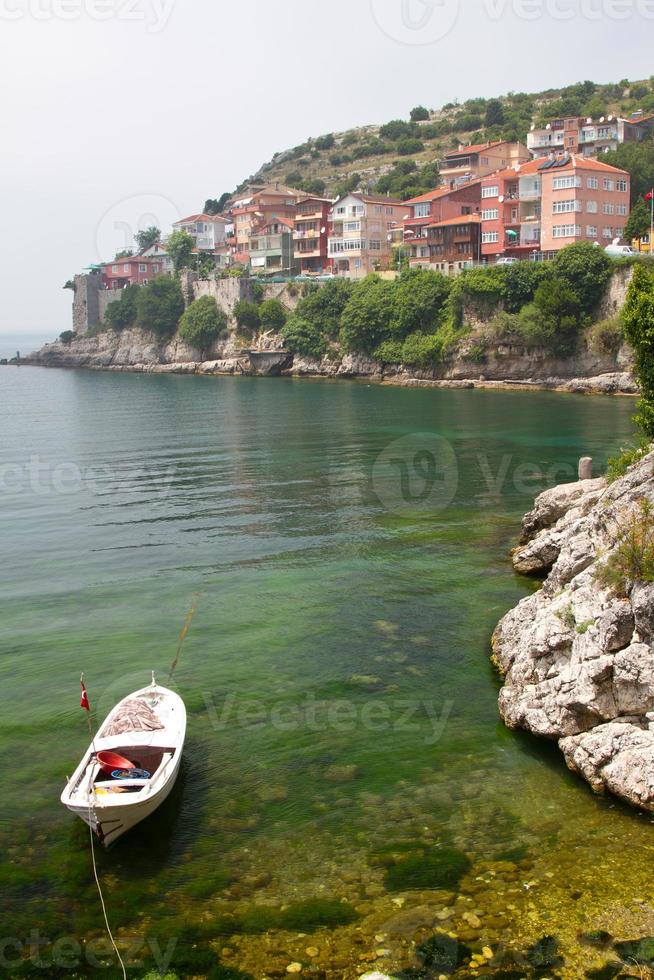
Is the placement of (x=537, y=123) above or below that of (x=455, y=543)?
above

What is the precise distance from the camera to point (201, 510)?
129 feet

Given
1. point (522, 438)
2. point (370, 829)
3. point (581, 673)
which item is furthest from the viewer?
point (522, 438)

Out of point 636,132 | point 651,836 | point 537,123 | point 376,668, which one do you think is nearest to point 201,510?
point 376,668

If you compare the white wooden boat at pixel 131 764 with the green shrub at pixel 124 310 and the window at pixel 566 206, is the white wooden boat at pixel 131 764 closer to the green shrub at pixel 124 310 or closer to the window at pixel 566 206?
the window at pixel 566 206

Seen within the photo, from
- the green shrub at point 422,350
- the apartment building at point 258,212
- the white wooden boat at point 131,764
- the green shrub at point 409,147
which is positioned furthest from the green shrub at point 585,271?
the green shrub at point 409,147

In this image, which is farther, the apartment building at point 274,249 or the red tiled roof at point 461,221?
the apartment building at point 274,249

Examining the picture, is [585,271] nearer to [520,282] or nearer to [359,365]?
[520,282]

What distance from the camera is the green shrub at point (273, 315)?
122188 mm

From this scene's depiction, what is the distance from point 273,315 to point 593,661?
109520 millimetres

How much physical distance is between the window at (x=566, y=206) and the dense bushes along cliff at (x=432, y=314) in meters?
7.64

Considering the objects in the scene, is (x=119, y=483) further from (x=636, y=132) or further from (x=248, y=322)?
(x=636, y=132)

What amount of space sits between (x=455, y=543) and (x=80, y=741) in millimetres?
17297

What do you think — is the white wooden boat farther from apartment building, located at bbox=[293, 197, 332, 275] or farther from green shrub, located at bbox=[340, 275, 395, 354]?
apartment building, located at bbox=[293, 197, 332, 275]

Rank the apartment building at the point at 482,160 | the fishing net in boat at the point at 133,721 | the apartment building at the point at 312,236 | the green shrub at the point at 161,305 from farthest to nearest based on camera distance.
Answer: the green shrub at the point at 161,305 < the apartment building at the point at 482,160 < the apartment building at the point at 312,236 < the fishing net in boat at the point at 133,721
